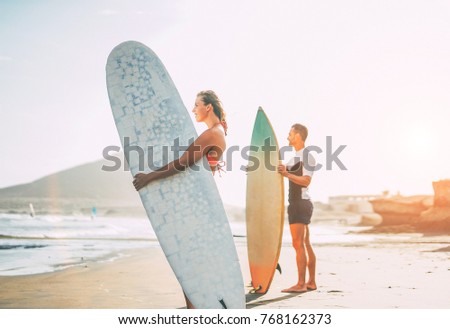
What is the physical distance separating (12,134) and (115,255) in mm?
2035

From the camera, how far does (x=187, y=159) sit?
7.86 feet

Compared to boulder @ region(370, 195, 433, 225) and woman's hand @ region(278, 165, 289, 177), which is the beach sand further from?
boulder @ region(370, 195, 433, 225)

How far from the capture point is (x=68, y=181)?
4931 cm

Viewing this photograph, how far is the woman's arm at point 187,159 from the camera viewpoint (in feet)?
7.69

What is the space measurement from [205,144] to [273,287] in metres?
→ 1.53

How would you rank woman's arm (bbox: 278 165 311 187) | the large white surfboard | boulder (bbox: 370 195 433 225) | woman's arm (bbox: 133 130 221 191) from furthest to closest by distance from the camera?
1. boulder (bbox: 370 195 433 225)
2. woman's arm (bbox: 278 165 311 187)
3. the large white surfboard
4. woman's arm (bbox: 133 130 221 191)

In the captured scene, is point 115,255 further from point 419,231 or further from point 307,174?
point 419,231

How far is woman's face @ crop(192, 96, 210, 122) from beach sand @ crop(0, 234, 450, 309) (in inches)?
45.4

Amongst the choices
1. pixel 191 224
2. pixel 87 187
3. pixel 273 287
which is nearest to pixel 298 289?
pixel 273 287

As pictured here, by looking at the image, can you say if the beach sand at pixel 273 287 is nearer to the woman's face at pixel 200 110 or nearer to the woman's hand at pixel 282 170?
the woman's hand at pixel 282 170

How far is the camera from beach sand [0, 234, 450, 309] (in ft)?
9.77

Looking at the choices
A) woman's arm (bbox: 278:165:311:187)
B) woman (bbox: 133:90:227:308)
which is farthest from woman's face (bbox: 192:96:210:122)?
woman's arm (bbox: 278:165:311:187)

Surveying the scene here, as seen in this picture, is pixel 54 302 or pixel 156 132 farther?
pixel 54 302
